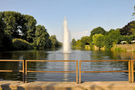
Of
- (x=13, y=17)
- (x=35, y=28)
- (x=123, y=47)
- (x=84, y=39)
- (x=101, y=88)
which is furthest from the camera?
(x=84, y=39)

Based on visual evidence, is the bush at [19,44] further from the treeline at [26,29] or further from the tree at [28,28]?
the tree at [28,28]

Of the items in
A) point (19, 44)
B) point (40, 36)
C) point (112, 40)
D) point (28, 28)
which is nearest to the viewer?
point (112, 40)

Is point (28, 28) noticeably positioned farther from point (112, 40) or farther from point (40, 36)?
point (112, 40)

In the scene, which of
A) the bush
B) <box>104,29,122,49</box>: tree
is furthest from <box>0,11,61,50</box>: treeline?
<box>104,29,122,49</box>: tree

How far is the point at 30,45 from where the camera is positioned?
3991 inches

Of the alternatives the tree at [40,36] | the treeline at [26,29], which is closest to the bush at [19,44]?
the treeline at [26,29]

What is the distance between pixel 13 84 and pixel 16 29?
328 ft

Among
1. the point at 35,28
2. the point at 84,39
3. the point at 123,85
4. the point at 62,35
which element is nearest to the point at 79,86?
the point at 123,85

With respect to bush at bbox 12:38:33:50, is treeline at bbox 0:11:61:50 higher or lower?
higher

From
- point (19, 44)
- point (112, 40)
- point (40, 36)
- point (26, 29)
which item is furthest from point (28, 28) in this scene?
point (112, 40)

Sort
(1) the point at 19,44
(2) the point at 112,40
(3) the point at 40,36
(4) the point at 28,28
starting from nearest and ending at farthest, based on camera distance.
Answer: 1. (2) the point at 112,40
2. (1) the point at 19,44
3. (3) the point at 40,36
4. (4) the point at 28,28

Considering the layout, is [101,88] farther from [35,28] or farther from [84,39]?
[84,39]

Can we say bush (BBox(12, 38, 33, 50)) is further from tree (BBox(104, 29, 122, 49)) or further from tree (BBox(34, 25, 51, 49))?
tree (BBox(104, 29, 122, 49))

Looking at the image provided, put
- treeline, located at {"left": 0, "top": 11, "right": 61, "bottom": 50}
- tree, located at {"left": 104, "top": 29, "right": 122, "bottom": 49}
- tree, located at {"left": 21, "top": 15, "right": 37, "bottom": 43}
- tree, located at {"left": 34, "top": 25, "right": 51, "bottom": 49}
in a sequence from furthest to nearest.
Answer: tree, located at {"left": 21, "top": 15, "right": 37, "bottom": 43} → tree, located at {"left": 34, "top": 25, "right": 51, "bottom": 49} → treeline, located at {"left": 0, "top": 11, "right": 61, "bottom": 50} → tree, located at {"left": 104, "top": 29, "right": 122, "bottom": 49}
